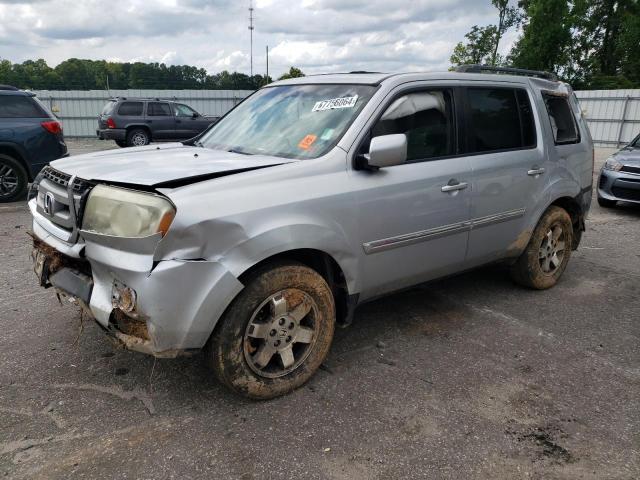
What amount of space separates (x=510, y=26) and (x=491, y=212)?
1708 inches

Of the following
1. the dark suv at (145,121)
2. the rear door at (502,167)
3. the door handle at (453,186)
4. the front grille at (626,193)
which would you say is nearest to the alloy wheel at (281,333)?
the door handle at (453,186)

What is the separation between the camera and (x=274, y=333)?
9.39 ft

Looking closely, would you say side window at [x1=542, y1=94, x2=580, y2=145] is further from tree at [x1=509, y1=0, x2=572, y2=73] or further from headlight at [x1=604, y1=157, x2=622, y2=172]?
tree at [x1=509, y1=0, x2=572, y2=73]

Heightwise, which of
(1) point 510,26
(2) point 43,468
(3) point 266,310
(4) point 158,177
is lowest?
(2) point 43,468

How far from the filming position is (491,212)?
3.92 meters

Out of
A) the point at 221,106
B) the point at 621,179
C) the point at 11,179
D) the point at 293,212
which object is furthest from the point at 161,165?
the point at 221,106

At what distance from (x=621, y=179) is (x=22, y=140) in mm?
9655

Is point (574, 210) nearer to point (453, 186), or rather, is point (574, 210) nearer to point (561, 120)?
point (561, 120)

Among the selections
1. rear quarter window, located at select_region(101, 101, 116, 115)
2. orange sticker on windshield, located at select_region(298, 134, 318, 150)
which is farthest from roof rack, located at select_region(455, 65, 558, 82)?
rear quarter window, located at select_region(101, 101, 116, 115)

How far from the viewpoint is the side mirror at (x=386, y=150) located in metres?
3.00

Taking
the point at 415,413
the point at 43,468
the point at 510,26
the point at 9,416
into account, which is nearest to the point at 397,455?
the point at 415,413

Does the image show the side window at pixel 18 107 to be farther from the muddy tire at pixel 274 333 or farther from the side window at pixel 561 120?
the side window at pixel 561 120

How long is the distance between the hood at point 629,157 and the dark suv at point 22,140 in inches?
369

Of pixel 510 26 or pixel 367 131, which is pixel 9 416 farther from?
pixel 510 26
